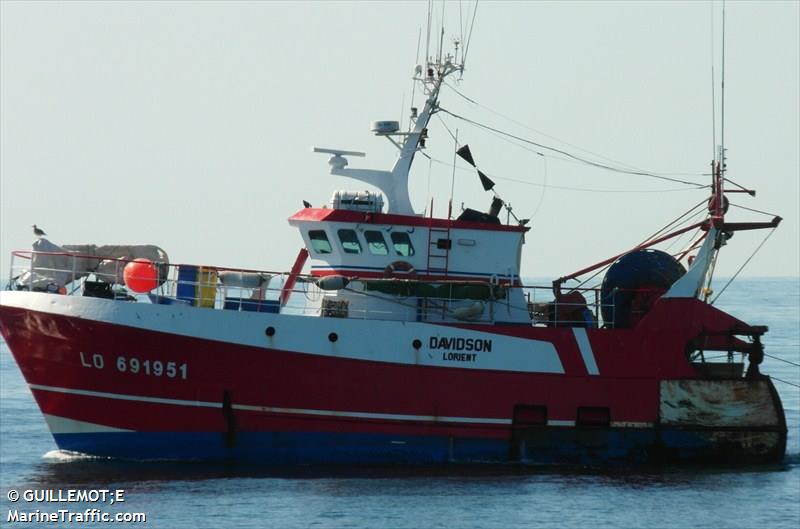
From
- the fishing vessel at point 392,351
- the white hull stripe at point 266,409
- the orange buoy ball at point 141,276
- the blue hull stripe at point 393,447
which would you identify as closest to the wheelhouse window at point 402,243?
the fishing vessel at point 392,351

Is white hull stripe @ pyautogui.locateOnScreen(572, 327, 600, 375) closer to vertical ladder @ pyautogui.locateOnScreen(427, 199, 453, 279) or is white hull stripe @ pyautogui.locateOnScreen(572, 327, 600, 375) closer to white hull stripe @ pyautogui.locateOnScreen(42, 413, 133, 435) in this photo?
vertical ladder @ pyautogui.locateOnScreen(427, 199, 453, 279)

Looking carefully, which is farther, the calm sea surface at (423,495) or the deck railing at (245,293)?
the deck railing at (245,293)

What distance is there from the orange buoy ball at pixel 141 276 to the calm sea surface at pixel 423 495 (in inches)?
116

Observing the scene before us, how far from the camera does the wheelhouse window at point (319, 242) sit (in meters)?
25.0

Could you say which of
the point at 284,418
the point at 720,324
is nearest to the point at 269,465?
the point at 284,418

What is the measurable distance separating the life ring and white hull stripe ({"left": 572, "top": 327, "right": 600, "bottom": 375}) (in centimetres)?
296

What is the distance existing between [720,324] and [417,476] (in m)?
6.07

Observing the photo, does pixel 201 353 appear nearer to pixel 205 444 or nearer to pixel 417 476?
pixel 205 444

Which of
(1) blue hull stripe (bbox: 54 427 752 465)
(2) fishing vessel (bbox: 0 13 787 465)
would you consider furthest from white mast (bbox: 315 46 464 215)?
(1) blue hull stripe (bbox: 54 427 752 465)

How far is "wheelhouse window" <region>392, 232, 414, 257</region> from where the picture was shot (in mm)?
24812

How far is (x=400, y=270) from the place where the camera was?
81.1 ft

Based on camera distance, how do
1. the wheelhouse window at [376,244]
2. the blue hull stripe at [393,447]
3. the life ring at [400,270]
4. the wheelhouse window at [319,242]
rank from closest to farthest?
the blue hull stripe at [393,447] → the life ring at [400,270] → the wheelhouse window at [376,244] → the wheelhouse window at [319,242]

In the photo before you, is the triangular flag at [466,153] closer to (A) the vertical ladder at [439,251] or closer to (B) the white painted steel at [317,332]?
(A) the vertical ladder at [439,251]

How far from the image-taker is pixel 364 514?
67.9ft
